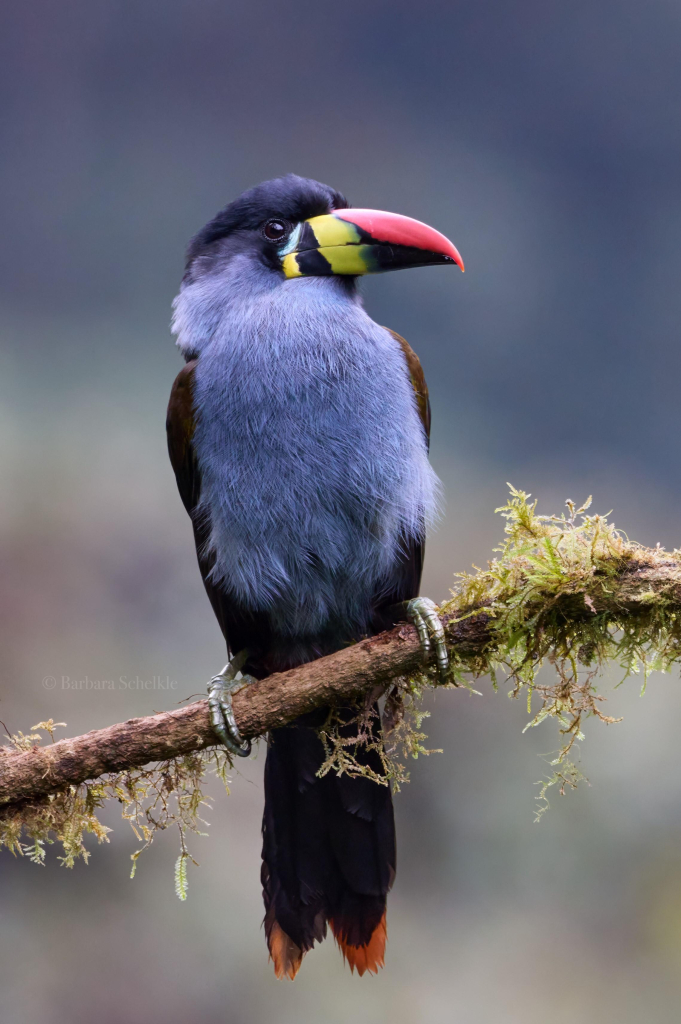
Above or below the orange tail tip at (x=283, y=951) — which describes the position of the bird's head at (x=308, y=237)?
above

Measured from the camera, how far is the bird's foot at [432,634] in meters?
1.87

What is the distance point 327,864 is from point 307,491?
1.01m

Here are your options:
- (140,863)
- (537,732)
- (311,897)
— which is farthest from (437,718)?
(311,897)

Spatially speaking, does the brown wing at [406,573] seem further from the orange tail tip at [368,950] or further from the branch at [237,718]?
the orange tail tip at [368,950]

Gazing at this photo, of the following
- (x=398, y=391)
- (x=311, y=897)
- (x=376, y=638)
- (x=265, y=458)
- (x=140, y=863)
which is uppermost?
(x=398, y=391)

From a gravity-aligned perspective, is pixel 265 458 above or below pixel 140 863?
above

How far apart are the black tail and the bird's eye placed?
4.49 ft

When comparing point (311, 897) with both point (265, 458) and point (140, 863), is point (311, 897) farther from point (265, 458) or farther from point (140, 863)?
point (140, 863)

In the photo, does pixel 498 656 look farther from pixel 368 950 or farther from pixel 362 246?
pixel 362 246

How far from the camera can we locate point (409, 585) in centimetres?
238

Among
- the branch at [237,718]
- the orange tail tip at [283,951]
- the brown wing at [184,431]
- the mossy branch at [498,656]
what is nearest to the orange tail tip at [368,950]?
the orange tail tip at [283,951]

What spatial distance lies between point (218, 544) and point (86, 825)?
77 cm

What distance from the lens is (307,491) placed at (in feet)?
7.16

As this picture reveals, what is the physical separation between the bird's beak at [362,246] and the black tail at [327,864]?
126 cm
